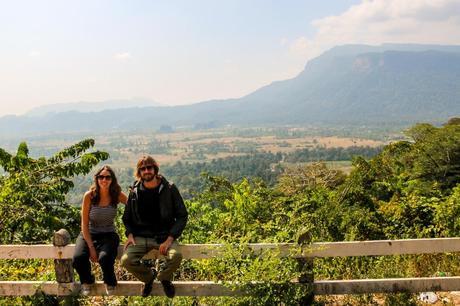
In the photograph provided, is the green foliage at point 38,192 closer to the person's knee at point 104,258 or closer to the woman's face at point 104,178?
the woman's face at point 104,178

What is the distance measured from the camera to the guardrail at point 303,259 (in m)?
4.73

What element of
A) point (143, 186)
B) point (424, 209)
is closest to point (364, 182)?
point (424, 209)

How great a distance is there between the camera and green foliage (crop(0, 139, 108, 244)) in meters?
7.64

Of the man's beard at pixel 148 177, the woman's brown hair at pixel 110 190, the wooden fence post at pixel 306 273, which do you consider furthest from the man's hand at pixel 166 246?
the wooden fence post at pixel 306 273

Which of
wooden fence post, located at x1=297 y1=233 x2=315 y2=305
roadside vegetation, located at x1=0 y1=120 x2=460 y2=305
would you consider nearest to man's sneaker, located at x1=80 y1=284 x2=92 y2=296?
roadside vegetation, located at x1=0 y1=120 x2=460 y2=305

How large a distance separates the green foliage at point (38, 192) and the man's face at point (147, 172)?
135 inches

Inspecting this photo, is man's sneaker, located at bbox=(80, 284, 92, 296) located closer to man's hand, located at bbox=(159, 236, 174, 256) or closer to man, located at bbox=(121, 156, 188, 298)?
man, located at bbox=(121, 156, 188, 298)

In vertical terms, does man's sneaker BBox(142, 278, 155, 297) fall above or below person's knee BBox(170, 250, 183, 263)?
below

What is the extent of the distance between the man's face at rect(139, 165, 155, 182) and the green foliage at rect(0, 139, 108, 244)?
343cm

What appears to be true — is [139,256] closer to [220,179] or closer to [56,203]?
[56,203]

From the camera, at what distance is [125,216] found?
490 cm

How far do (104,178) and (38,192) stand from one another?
5.32 metres

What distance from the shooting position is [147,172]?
4.81m

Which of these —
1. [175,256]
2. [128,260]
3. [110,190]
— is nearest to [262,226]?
[175,256]
